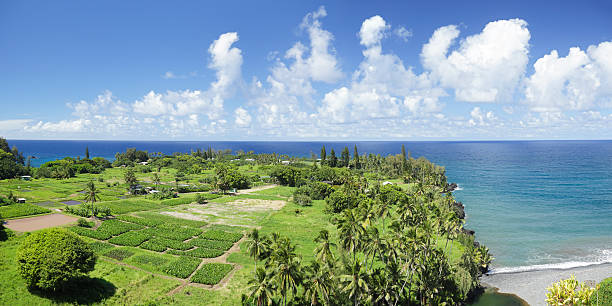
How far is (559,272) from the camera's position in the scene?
193 ft

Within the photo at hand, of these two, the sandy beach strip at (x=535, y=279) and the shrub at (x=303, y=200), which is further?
the shrub at (x=303, y=200)

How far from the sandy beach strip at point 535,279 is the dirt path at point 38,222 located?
313ft

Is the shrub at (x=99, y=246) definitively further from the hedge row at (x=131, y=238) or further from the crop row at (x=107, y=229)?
the crop row at (x=107, y=229)

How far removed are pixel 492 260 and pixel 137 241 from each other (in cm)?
7993

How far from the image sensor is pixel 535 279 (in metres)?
56.8

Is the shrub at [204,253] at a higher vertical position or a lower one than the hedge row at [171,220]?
lower

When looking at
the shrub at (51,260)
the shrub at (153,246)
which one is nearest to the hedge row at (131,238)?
the shrub at (153,246)

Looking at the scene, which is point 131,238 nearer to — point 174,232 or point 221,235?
point 174,232

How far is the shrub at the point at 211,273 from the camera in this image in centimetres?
4653

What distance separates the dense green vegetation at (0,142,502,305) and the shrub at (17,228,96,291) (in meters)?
3.15

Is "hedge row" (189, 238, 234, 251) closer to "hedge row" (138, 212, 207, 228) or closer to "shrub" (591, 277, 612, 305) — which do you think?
"hedge row" (138, 212, 207, 228)

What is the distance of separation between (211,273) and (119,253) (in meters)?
19.8

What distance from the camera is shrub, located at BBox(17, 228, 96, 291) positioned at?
35.1 m

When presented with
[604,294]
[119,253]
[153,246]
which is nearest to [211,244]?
[153,246]
